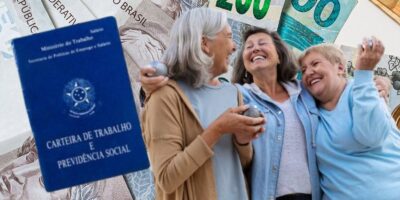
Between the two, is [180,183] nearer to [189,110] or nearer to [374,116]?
[189,110]

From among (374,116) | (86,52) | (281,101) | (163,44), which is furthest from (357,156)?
(163,44)

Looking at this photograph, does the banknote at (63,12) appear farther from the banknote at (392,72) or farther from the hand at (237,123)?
the hand at (237,123)

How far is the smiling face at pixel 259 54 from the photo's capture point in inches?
51.0

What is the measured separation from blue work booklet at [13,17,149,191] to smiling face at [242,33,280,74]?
42 centimetres

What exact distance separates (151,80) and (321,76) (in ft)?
1.63

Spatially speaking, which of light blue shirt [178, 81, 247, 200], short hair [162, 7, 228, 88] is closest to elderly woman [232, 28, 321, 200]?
light blue shirt [178, 81, 247, 200]

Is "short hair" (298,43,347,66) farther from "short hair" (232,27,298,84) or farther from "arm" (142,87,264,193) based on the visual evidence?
"arm" (142,87,264,193)

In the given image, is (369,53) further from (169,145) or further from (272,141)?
(169,145)

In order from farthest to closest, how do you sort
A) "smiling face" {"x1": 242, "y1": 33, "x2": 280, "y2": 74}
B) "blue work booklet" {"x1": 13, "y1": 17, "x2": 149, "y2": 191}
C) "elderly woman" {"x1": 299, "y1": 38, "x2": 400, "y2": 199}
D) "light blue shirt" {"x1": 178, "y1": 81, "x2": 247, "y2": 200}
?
"smiling face" {"x1": 242, "y1": 33, "x2": 280, "y2": 74}, "elderly woman" {"x1": 299, "y1": 38, "x2": 400, "y2": 199}, "light blue shirt" {"x1": 178, "y1": 81, "x2": 247, "y2": 200}, "blue work booklet" {"x1": 13, "y1": 17, "x2": 149, "y2": 191}

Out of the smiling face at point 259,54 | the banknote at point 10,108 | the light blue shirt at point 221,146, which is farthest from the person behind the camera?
the banknote at point 10,108

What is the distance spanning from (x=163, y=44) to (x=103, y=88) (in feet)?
4.88

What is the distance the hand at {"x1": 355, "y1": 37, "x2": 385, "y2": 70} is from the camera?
119 centimetres

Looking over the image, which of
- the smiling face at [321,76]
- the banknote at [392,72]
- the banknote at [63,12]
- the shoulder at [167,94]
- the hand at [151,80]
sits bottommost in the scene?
the banknote at [392,72]

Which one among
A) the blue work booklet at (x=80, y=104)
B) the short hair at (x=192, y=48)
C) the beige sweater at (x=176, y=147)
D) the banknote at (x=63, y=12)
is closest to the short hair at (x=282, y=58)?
the short hair at (x=192, y=48)
